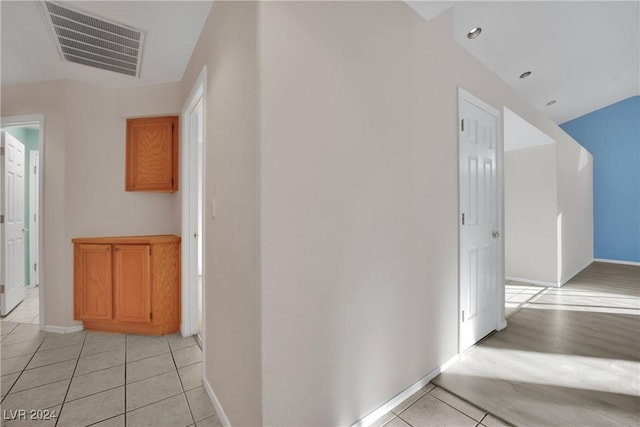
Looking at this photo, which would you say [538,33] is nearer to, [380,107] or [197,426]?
[380,107]

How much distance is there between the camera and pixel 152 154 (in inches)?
113

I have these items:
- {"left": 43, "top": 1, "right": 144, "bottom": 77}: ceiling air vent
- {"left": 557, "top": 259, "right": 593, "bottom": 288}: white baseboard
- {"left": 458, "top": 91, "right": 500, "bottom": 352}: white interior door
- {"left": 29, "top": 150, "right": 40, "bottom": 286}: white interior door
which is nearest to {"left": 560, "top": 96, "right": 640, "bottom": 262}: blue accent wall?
{"left": 557, "top": 259, "right": 593, "bottom": 288}: white baseboard

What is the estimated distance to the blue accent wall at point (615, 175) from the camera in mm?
6070

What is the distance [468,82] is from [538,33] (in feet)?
3.44

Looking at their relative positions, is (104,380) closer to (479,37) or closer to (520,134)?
(479,37)

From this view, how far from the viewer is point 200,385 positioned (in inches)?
73.0

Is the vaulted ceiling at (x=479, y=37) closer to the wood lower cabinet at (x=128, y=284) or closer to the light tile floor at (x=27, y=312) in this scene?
the wood lower cabinet at (x=128, y=284)

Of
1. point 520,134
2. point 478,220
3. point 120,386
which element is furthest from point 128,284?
point 520,134

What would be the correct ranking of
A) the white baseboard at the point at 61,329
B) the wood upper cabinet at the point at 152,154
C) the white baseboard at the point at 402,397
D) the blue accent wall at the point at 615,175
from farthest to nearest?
the blue accent wall at the point at 615,175, the wood upper cabinet at the point at 152,154, the white baseboard at the point at 61,329, the white baseboard at the point at 402,397

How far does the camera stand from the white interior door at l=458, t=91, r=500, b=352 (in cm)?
223

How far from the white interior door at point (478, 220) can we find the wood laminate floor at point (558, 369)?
0.85 feet

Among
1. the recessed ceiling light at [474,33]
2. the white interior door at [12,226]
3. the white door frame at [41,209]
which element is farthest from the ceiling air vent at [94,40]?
the recessed ceiling light at [474,33]

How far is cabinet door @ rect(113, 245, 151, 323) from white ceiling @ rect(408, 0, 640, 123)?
9.93 ft

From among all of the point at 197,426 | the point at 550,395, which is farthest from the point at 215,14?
the point at 550,395
